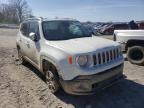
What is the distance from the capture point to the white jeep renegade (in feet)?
15.4

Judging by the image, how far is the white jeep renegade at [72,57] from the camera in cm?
469

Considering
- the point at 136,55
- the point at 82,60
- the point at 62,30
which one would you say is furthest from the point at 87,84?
the point at 136,55

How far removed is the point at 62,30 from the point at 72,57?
1.71 meters

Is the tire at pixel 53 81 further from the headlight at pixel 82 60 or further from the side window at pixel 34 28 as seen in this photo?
the side window at pixel 34 28

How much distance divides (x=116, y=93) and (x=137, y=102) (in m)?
0.66

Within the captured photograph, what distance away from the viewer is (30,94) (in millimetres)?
5648

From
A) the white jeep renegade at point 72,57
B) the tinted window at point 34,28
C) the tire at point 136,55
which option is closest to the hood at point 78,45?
the white jeep renegade at point 72,57

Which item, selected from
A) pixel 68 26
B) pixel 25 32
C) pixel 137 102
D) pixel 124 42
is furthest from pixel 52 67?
pixel 124 42

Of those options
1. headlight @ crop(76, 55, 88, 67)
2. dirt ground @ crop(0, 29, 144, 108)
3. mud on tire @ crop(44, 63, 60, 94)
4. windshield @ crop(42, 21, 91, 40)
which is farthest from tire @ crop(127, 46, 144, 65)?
headlight @ crop(76, 55, 88, 67)

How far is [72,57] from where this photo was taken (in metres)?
4.68

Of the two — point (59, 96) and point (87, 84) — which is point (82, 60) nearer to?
point (87, 84)

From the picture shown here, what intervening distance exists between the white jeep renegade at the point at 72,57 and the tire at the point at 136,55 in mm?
2762

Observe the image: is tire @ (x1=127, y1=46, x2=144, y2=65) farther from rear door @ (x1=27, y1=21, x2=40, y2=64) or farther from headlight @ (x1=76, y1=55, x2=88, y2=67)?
headlight @ (x1=76, y1=55, x2=88, y2=67)

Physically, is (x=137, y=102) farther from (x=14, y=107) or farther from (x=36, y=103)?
(x=14, y=107)
